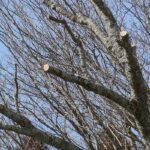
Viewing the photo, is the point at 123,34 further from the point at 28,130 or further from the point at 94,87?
the point at 28,130

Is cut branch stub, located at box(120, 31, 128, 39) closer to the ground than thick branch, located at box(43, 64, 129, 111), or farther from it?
farther from it

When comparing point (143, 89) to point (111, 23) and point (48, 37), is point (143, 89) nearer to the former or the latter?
point (111, 23)

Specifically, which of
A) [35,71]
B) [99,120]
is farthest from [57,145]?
[35,71]

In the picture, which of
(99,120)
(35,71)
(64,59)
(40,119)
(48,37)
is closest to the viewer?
(99,120)

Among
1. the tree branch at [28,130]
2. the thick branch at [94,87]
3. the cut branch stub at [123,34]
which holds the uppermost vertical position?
the cut branch stub at [123,34]

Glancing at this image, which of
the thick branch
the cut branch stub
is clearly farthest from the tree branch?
the cut branch stub

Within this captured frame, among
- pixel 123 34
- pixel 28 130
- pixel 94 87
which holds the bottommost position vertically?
pixel 28 130

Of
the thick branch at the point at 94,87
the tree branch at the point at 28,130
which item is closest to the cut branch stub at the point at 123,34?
the thick branch at the point at 94,87

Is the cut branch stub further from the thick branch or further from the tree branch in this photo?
the tree branch

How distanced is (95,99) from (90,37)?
1144 mm

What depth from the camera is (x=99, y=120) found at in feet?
12.5

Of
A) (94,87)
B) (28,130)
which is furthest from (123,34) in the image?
(28,130)

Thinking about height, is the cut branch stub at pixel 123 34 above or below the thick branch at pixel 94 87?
above

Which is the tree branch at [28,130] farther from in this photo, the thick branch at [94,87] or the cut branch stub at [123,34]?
the cut branch stub at [123,34]
